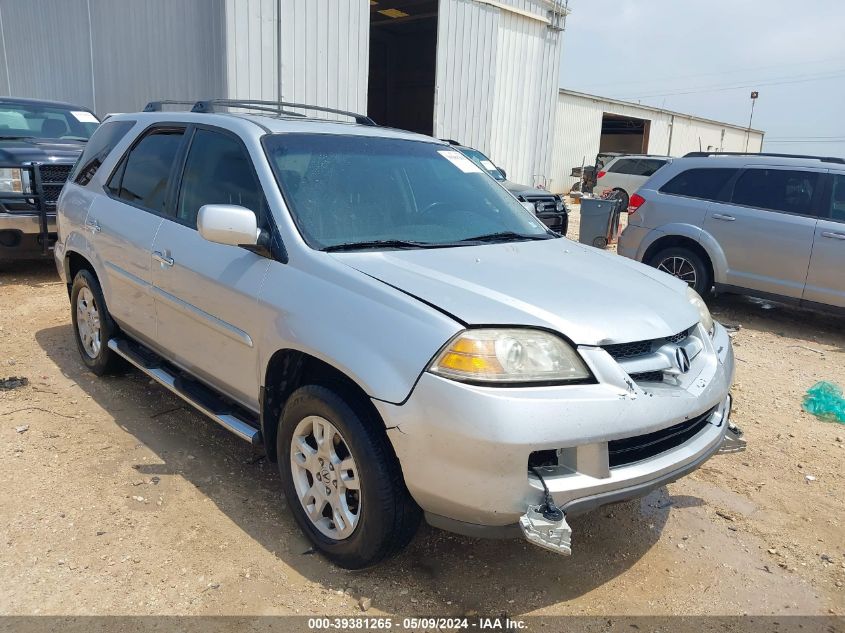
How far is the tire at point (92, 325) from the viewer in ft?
14.2

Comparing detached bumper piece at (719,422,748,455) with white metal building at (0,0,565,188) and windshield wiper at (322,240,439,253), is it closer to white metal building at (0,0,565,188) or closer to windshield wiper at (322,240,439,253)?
windshield wiper at (322,240,439,253)

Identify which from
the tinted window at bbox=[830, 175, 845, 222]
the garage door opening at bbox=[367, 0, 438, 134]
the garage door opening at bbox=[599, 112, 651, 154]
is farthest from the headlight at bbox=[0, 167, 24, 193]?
the garage door opening at bbox=[599, 112, 651, 154]

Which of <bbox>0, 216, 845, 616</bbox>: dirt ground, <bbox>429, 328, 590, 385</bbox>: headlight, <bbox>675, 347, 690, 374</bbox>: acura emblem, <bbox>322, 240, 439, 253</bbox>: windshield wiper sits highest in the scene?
<bbox>322, 240, 439, 253</bbox>: windshield wiper

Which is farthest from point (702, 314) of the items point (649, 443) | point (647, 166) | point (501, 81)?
point (647, 166)

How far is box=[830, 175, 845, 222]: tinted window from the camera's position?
21.6 ft

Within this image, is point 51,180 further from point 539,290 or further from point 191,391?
point 539,290

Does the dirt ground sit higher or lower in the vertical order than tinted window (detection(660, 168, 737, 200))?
lower

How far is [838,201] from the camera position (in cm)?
661

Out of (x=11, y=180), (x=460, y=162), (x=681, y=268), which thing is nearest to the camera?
(x=460, y=162)

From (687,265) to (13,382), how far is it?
674cm

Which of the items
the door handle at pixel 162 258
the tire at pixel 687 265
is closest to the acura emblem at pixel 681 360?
the door handle at pixel 162 258

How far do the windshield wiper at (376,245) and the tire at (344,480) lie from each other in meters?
0.61

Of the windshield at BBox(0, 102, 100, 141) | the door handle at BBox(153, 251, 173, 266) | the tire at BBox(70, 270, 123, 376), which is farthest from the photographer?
the windshield at BBox(0, 102, 100, 141)

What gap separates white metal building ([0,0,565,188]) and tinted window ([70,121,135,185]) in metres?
5.92
